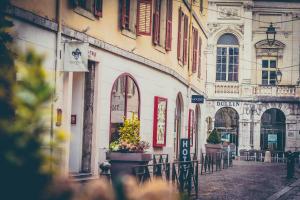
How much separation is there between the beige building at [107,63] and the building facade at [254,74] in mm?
20023

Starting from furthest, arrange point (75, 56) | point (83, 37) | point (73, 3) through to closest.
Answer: point (83, 37) < point (73, 3) < point (75, 56)

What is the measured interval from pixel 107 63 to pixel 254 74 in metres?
30.6

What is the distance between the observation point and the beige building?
11914mm

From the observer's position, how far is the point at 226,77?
44.6 metres

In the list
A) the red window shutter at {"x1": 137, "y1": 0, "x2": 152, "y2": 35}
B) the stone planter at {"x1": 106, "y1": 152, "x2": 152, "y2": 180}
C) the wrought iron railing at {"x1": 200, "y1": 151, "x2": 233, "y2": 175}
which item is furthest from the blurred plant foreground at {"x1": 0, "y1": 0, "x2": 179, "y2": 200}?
the wrought iron railing at {"x1": 200, "y1": 151, "x2": 233, "y2": 175}

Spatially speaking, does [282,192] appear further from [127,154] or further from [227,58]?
[227,58]

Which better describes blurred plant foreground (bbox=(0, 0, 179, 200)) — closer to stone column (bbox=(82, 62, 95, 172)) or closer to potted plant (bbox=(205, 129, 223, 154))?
stone column (bbox=(82, 62, 95, 172))

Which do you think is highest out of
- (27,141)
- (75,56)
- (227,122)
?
(75,56)

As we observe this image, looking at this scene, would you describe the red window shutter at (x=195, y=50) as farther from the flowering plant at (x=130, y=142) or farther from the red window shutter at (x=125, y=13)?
the flowering plant at (x=130, y=142)

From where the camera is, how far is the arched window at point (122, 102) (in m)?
15.7

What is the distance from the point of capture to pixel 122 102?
16.2m

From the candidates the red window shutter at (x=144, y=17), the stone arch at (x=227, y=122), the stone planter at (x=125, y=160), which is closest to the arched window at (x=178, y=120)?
the red window shutter at (x=144, y=17)

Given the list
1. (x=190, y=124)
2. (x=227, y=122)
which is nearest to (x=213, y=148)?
(x=190, y=124)

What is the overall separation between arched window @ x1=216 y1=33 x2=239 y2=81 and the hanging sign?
32.7 m
